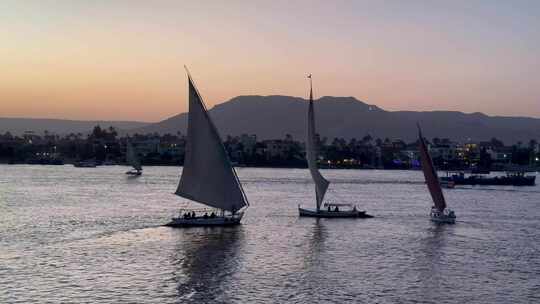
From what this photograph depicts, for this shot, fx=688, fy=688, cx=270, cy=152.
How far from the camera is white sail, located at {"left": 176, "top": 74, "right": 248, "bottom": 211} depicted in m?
50.5

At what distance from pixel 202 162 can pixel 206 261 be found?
12.6 meters

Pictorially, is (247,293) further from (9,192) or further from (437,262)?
(9,192)

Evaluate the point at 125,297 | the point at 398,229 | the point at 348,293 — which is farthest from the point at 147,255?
the point at 398,229

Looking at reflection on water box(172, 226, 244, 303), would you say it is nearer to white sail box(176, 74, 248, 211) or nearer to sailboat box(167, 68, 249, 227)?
sailboat box(167, 68, 249, 227)

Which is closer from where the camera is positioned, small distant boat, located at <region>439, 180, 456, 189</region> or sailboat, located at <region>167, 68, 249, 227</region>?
sailboat, located at <region>167, 68, 249, 227</region>

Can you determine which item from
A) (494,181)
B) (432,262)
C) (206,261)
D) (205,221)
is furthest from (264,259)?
(494,181)

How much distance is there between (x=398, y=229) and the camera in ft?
189

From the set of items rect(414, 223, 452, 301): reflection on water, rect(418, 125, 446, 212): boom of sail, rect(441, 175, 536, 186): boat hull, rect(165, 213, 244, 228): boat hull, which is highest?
rect(418, 125, 446, 212): boom of sail

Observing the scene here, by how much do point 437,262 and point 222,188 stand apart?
56.8 feet

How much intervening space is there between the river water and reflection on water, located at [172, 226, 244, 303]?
0.06 metres

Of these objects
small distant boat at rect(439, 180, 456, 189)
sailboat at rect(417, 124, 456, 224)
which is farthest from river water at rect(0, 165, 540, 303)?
A: small distant boat at rect(439, 180, 456, 189)

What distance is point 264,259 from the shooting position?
40.8m

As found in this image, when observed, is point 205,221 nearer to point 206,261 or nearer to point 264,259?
point 264,259

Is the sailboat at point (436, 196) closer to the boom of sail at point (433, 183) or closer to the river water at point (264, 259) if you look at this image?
the boom of sail at point (433, 183)
